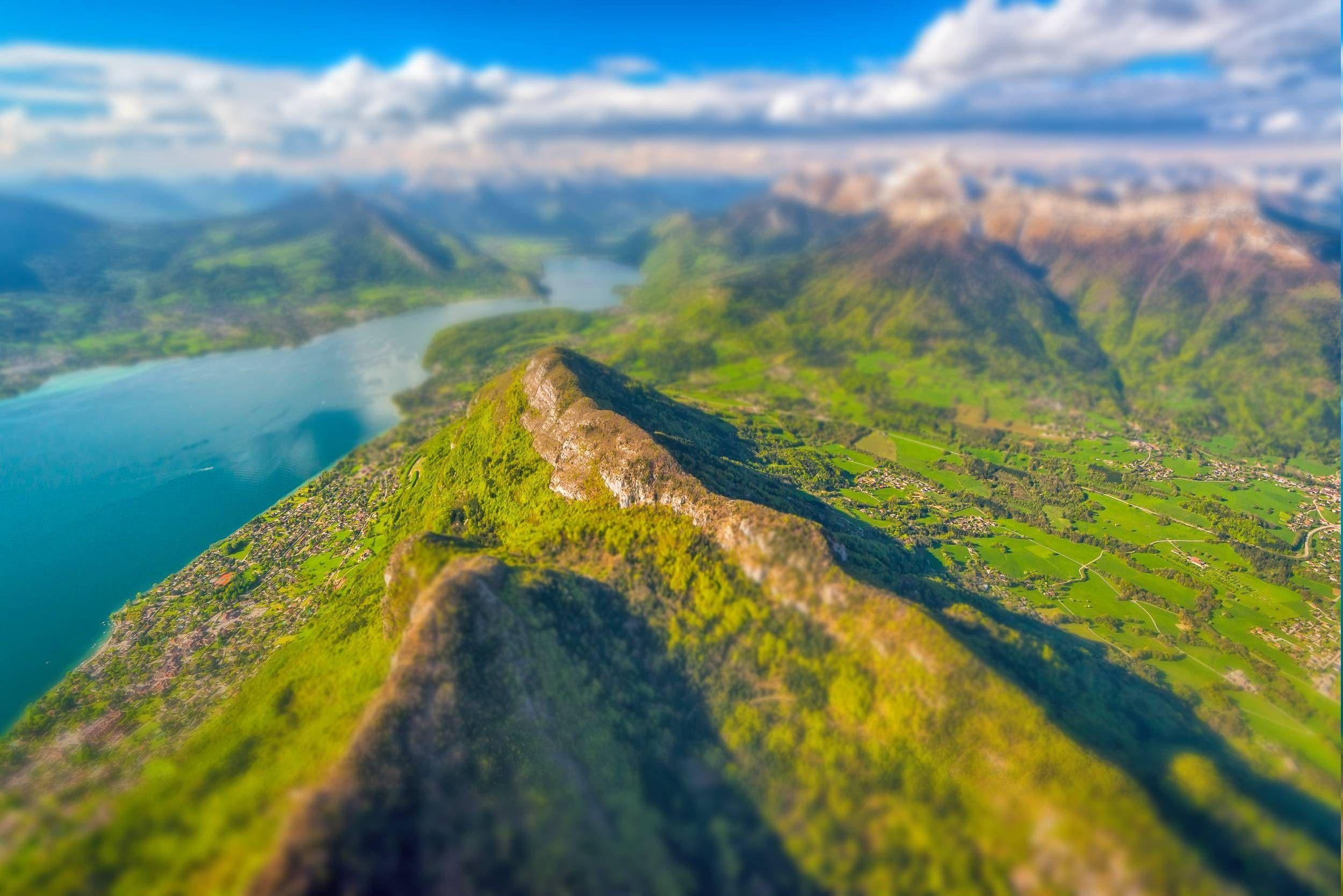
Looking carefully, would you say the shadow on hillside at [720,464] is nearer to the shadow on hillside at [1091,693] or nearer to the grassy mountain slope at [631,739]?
the shadow on hillside at [1091,693]

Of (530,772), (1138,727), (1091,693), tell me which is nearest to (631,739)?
(530,772)

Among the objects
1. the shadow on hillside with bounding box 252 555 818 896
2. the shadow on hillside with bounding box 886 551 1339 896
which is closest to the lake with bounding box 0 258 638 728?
the shadow on hillside with bounding box 252 555 818 896

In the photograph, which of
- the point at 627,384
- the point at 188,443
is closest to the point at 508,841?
the point at 627,384

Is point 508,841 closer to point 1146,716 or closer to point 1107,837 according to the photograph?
point 1107,837

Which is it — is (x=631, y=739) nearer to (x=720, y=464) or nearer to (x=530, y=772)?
(x=530, y=772)

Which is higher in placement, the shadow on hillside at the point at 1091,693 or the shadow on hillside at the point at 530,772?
the shadow on hillside at the point at 530,772

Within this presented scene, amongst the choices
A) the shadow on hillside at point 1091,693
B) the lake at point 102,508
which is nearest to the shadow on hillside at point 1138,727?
the shadow on hillside at point 1091,693

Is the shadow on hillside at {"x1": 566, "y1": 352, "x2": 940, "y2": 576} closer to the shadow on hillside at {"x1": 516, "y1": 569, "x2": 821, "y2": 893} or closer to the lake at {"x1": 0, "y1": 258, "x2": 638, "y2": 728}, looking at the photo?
the shadow on hillside at {"x1": 516, "y1": 569, "x2": 821, "y2": 893}

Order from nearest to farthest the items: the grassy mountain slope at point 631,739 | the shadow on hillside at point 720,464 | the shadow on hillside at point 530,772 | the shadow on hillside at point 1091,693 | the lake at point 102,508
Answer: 1. the shadow on hillside at point 530,772
2. the grassy mountain slope at point 631,739
3. the shadow on hillside at point 1091,693
4. the lake at point 102,508
5. the shadow on hillside at point 720,464
